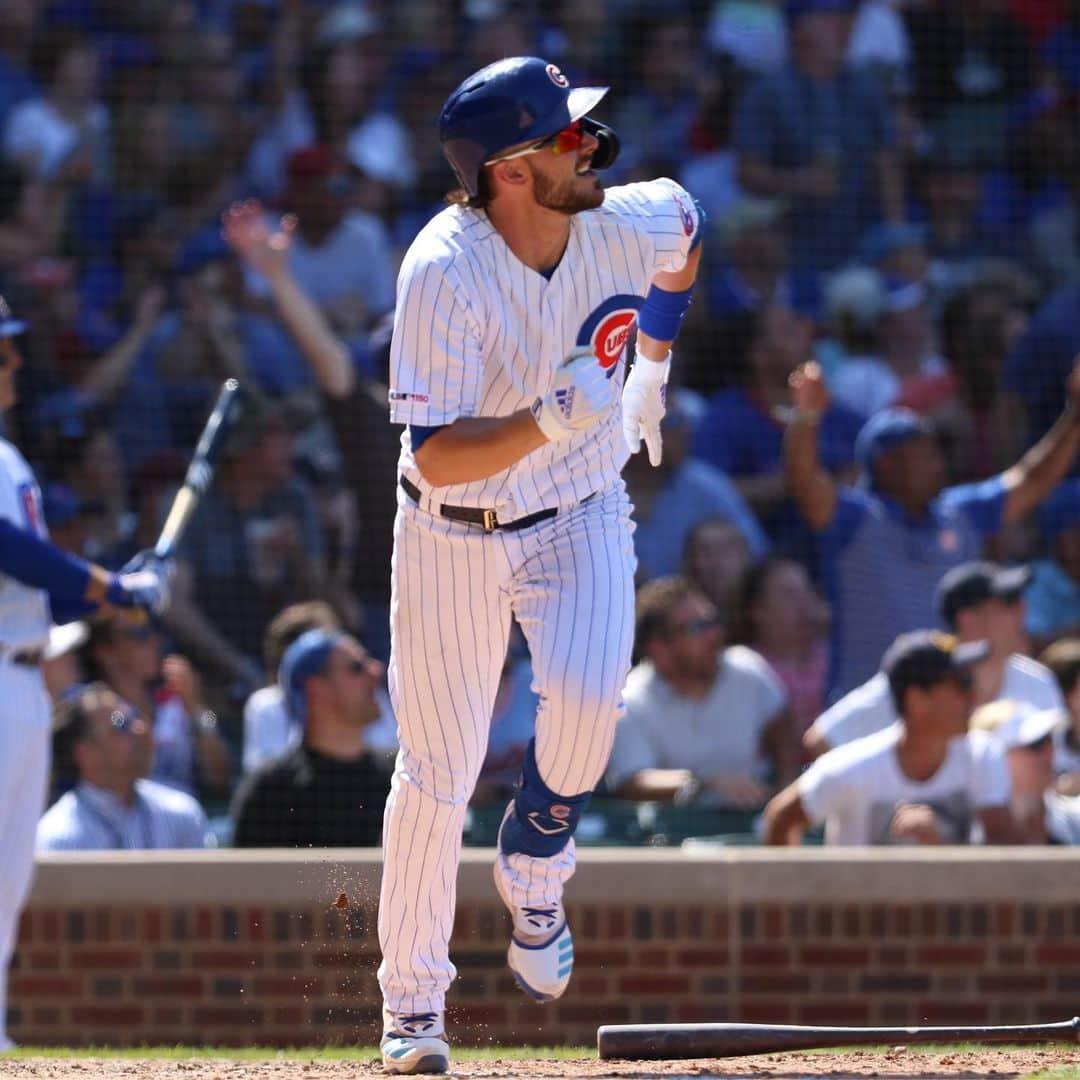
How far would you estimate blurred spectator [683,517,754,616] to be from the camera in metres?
7.78

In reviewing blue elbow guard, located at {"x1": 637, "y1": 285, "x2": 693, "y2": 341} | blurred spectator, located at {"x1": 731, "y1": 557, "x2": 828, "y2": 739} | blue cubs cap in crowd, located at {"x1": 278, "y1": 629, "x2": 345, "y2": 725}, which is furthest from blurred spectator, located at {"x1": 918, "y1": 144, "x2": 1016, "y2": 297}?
blue elbow guard, located at {"x1": 637, "y1": 285, "x2": 693, "y2": 341}

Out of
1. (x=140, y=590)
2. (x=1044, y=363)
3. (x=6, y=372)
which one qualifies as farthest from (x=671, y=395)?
(x=6, y=372)

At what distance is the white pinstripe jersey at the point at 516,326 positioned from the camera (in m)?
3.85

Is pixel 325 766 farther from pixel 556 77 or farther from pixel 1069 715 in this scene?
pixel 556 77

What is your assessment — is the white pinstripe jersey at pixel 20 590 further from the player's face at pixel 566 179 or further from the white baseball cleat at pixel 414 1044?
the player's face at pixel 566 179

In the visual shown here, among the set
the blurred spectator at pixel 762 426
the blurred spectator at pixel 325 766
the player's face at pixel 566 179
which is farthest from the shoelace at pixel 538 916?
the blurred spectator at pixel 762 426

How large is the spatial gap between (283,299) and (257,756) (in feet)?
5.31

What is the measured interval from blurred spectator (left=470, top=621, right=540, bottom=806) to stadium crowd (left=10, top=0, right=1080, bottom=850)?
0.01 metres

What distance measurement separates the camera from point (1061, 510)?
26.9 ft

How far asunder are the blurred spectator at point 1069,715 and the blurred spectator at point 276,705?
2270 millimetres

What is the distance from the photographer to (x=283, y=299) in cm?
759

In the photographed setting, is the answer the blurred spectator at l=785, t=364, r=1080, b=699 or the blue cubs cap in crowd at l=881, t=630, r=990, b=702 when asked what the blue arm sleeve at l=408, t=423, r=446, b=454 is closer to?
the blue cubs cap in crowd at l=881, t=630, r=990, b=702

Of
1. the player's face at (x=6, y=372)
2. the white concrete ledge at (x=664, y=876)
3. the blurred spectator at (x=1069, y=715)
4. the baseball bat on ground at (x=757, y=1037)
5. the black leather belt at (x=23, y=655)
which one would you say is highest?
the player's face at (x=6, y=372)

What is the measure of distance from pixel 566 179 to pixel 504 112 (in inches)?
6.4
